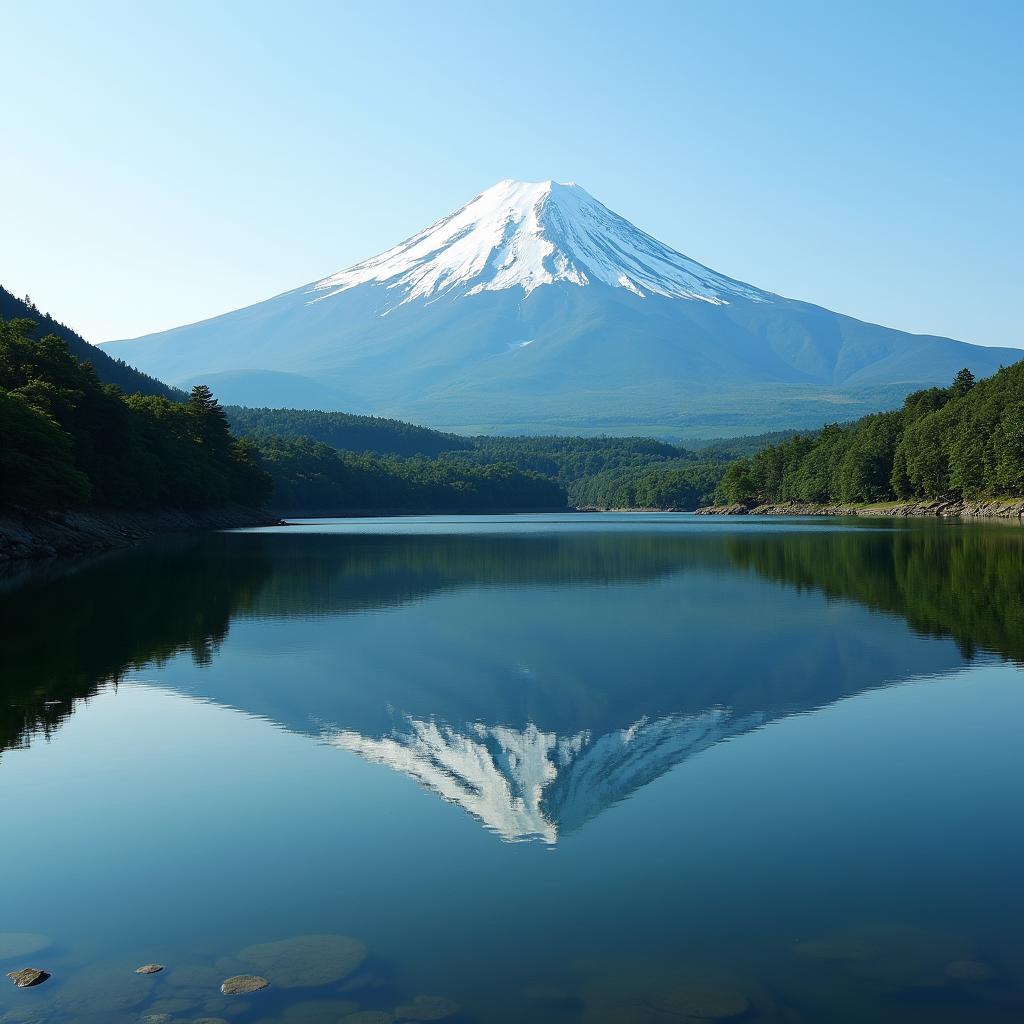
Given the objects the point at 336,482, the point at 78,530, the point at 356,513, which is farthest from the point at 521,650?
the point at 356,513

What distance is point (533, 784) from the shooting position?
13391 mm

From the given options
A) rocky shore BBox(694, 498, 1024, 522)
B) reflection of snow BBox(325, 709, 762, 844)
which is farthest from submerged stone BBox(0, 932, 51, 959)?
rocky shore BBox(694, 498, 1024, 522)

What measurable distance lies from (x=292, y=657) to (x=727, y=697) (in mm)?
9702

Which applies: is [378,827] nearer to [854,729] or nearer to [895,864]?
[895,864]

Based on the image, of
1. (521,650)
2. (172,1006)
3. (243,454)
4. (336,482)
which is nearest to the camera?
(172,1006)

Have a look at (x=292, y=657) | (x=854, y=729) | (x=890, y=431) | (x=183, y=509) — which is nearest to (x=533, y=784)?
(x=854, y=729)

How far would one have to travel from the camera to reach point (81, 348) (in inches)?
6240

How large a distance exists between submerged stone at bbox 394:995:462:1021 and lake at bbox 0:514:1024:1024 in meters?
0.04

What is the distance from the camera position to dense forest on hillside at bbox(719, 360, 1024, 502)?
313 ft

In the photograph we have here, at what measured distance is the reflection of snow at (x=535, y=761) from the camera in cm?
1227

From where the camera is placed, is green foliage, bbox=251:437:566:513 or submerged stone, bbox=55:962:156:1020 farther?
green foliage, bbox=251:437:566:513

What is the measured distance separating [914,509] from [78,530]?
268 feet

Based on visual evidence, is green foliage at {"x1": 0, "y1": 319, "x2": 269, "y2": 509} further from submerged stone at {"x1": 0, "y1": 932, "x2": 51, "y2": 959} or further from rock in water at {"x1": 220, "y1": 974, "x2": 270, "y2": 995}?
rock in water at {"x1": 220, "y1": 974, "x2": 270, "y2": 995}

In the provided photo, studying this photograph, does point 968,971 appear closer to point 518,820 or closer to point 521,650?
point 518,820
